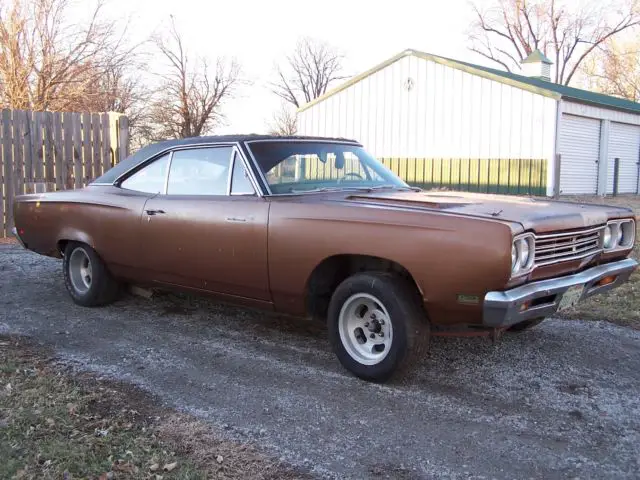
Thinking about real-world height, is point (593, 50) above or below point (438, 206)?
above

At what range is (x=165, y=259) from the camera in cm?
508

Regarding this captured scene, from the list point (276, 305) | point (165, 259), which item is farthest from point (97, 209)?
point (276, 305)

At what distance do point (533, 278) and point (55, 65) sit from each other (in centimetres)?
1421

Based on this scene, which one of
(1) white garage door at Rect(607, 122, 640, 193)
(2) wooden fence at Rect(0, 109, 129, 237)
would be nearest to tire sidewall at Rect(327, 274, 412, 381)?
(2) wooden fence at Rect(0, 109, 129, 237)

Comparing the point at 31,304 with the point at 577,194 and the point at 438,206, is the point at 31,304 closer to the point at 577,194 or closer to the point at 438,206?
the point at 438,206

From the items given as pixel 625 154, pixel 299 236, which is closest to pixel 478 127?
pixel 625 154

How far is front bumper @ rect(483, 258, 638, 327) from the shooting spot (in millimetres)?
3383

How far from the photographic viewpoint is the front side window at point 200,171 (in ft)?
16.0

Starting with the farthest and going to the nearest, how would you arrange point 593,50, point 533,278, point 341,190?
point 593,50
point 341,190
point 533,278

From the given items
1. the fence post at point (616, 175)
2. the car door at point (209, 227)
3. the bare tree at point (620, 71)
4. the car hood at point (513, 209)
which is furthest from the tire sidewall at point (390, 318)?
the bare tree at point (620, 71)

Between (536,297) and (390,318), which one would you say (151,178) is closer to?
(390,318)

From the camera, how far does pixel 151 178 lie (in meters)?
5.50

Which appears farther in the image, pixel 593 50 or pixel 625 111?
pixel 593 50

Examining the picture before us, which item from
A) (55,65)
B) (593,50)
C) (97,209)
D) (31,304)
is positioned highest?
(593,50)
